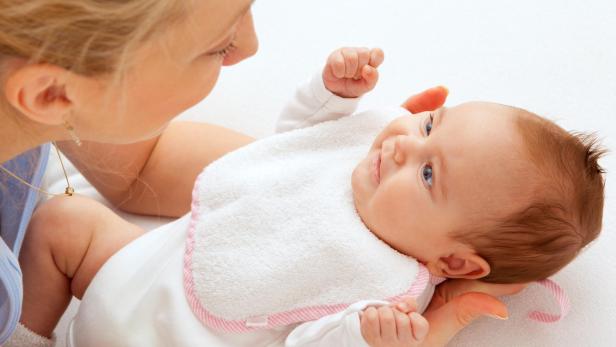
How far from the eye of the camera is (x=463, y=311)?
1.03m

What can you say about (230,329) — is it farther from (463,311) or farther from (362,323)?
(463,311)

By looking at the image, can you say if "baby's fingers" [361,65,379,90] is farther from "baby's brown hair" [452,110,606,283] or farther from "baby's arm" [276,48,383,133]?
"baby's brown hair" [452,110,606,283]

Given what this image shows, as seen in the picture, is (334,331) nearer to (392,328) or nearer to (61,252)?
(392,328)

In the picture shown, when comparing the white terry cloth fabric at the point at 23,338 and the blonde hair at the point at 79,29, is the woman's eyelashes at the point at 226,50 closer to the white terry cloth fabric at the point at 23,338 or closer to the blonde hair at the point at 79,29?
the blonde hair at the point at 79,29

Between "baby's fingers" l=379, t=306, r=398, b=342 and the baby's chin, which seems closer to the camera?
"baby's fingers" l=379, t=306, r=398, b=342

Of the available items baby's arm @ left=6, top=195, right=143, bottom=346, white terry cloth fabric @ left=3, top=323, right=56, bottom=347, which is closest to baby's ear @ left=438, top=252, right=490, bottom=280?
baby's arm @ left=6, top=195, right=143, bottom=346

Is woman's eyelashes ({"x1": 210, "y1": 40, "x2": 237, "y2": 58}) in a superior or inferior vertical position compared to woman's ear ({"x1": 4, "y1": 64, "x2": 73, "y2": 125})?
superior

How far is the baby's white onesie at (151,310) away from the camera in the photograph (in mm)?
1080

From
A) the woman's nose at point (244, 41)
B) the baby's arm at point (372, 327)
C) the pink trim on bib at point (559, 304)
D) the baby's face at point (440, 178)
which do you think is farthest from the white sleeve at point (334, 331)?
the woman's nose at point (244, 41)

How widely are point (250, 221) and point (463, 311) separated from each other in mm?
358

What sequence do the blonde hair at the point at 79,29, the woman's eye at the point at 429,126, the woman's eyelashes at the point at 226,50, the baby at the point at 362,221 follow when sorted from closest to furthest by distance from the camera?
the blonde hair at the point at 79,29 < the woman's eyelashes at the point at 226,50 < the baby at the point at 362,221 < the woman's eye at the point at 429,126

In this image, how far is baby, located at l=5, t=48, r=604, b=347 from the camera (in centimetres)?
98

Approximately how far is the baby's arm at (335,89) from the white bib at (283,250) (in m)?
0.09

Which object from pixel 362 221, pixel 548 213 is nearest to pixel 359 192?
pixel 362 221
